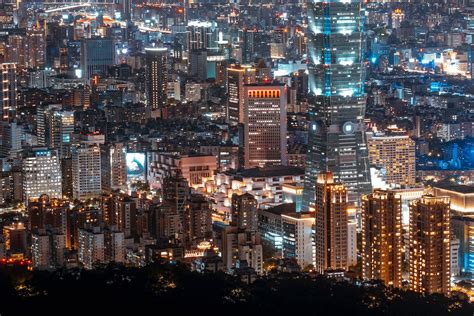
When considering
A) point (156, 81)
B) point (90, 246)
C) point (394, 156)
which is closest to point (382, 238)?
point (90, 246)

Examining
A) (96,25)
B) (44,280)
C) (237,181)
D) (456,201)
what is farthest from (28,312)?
(96,25)

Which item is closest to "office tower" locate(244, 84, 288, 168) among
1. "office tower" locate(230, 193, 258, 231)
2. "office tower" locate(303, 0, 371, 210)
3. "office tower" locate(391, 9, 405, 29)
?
"office tower" locate(303, 0, 371, 210)

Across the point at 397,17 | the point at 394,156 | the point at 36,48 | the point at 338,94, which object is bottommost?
the point at 394,156

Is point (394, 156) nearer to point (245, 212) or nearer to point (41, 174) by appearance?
point (245, 212)

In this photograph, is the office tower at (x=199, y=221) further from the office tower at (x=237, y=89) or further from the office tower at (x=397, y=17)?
the office tower at (x=397, y=17)

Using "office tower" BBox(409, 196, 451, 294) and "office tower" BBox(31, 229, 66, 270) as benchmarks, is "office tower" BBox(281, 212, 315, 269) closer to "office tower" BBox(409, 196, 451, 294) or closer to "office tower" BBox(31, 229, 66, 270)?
"office tower" BBox(409, 196, 451, 294)

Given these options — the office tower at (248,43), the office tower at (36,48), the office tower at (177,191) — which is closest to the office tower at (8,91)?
the office tower at (36,48)
